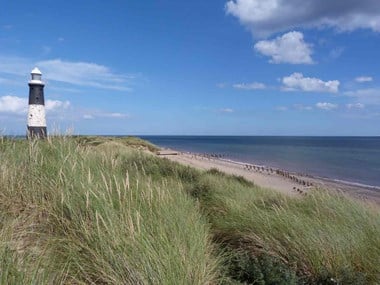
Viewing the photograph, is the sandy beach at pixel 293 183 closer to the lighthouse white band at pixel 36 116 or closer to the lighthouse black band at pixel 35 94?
the lighthouse white band at pixel 36 116

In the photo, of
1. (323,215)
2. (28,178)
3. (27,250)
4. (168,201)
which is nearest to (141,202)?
(168,201)

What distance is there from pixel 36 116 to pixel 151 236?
1368 centimetres

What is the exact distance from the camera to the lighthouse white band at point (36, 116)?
52.3ft

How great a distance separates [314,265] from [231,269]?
1.03 meters

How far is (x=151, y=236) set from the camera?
4.05 m

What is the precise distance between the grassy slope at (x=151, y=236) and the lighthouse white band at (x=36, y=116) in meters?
9.95

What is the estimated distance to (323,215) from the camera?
5773 millimetres

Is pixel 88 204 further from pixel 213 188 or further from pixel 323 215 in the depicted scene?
pixel 213 188

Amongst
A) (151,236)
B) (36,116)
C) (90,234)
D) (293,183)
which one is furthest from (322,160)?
(90,234)

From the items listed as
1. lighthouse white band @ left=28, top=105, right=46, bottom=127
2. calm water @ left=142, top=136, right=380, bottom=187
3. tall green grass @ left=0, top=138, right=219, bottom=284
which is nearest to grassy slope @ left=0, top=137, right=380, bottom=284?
tall green grass @ left=0, top=138, right=219, bottom=284

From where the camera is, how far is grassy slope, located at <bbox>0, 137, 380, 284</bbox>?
3.63 metres

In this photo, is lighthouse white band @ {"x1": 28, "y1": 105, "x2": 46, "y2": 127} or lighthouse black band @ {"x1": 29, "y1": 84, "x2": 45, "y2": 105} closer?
lighthouse white band @ {"x1": 28, "y1": 105, "x2": 46, "y2": 127}

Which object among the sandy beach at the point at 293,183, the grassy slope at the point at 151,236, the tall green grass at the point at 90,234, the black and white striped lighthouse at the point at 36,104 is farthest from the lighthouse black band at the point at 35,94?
the tall green grass at the point at 90,234

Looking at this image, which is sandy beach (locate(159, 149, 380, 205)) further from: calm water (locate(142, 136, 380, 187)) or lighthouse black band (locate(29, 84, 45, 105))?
lighthouse black band (locate(29, 84, 45, 105))
